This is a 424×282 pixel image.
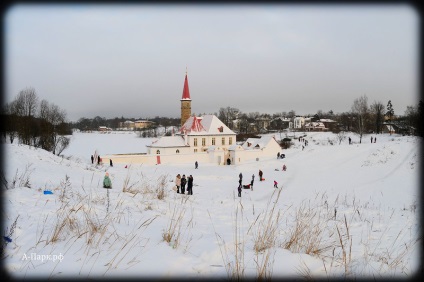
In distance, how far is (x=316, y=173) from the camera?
27500 millimetres

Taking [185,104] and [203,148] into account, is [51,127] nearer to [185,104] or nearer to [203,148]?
[203,148]

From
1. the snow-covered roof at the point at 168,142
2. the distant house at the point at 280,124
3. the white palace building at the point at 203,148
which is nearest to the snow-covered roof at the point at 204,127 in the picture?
the white palace building at the point at 203,148

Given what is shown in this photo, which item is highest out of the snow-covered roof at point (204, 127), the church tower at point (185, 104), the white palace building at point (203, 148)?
the church tower at point (185, 104)

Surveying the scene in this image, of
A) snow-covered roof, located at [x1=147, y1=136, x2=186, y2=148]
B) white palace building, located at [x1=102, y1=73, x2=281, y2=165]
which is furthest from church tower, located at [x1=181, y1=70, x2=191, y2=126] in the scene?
snow-covered roof, located at [x1=147, y1=136, x2=186, y2=148]

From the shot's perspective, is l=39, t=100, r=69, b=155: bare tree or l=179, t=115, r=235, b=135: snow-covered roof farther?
l=179, t=115, r=235, b=135: snow-covered roof

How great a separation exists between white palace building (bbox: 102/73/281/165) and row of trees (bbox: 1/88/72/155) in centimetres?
813

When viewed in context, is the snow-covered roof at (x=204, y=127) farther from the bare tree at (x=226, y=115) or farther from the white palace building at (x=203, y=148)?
the bare tree at (x=226, y=115)

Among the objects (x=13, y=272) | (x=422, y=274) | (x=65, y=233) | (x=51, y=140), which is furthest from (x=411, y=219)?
(x=51, y=140)

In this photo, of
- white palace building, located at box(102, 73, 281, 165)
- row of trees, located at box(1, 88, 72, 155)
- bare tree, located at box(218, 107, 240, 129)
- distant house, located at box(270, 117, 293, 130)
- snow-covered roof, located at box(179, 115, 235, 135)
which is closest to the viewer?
row of trees, located at box(1, 88, 72, 155)

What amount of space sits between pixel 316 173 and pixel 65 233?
2663 centimetres

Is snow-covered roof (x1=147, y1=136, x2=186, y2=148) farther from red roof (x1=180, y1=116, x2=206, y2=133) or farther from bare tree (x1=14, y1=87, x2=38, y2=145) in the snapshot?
bare tree (x1=14, y1=87, x2=38, y2=145)

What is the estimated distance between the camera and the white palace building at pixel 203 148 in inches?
1557

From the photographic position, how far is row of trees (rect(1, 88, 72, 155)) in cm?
2956

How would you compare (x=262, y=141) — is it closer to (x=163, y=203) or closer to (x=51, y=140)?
(x=51, y=140)
